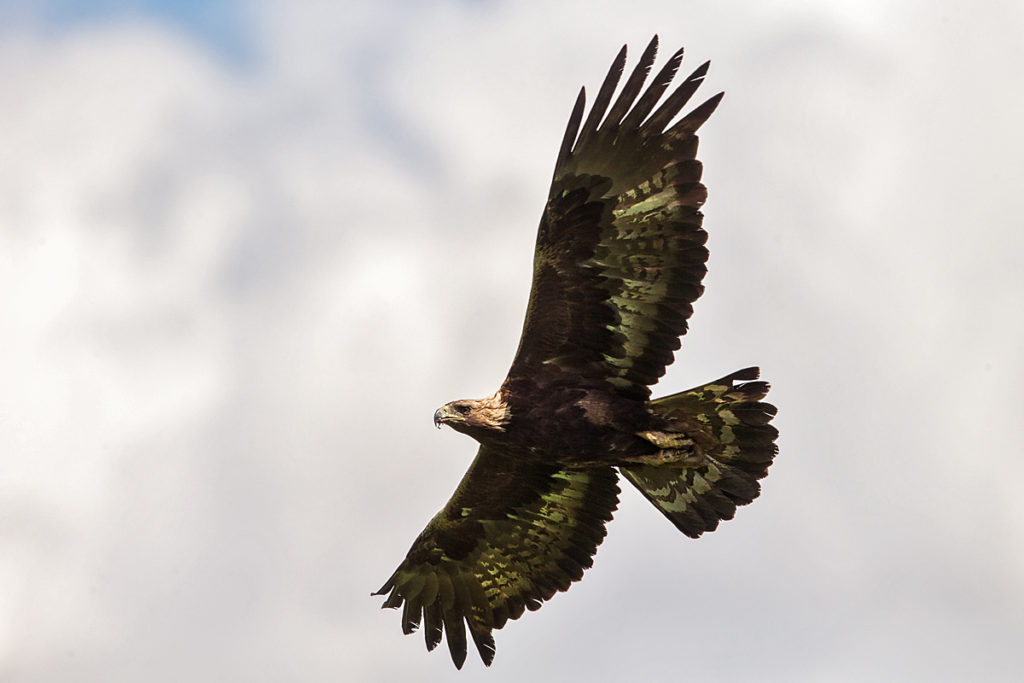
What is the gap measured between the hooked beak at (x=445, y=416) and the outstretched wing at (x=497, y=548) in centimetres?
128

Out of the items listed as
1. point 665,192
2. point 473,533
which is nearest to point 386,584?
point 473,533

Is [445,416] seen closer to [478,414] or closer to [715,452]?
[478,414]

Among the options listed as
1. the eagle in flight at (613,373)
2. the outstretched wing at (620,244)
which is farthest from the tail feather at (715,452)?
the outstretched wing at (620,244)

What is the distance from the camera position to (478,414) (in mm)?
15102

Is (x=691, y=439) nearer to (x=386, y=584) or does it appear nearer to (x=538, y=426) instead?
(x=538, y=426)

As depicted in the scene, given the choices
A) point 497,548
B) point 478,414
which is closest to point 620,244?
point 478,414

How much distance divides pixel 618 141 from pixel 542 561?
5.42 meters

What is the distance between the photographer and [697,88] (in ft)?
44.9

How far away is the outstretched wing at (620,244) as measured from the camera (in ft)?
45.8

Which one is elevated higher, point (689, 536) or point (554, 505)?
point (554, 505)

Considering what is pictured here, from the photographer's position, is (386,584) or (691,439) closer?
(691,439)

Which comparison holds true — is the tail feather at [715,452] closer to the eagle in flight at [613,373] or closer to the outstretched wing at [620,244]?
the eagle in flight at [613,373]

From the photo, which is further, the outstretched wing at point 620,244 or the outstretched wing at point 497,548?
the outstretched wing at point 497,548

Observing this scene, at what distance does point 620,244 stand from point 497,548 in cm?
451
